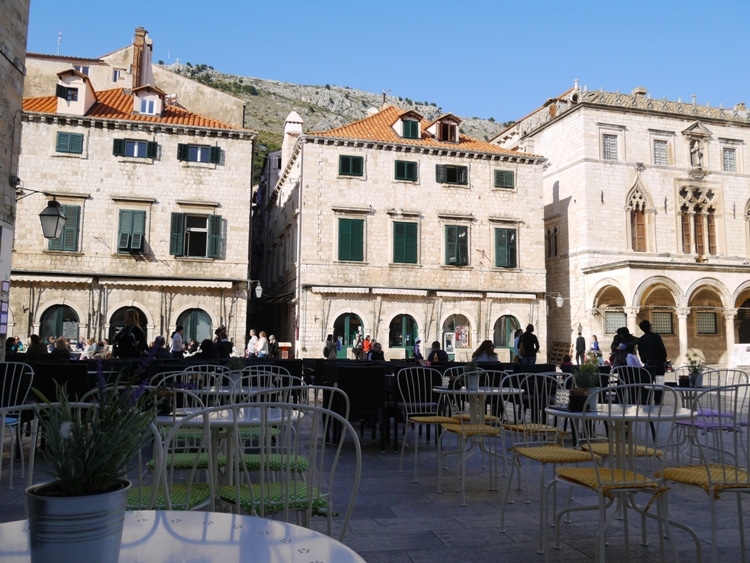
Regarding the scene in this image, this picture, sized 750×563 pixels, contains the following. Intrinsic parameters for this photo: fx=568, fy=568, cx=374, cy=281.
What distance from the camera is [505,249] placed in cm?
2236

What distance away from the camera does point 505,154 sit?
22547mm

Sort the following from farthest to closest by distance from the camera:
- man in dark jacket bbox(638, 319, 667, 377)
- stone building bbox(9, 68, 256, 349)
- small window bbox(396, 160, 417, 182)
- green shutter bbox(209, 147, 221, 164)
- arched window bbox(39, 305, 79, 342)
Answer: small window bbox(396, 160, 417, 182)
green shutter bbox(209, 147, 221, 164)
stone building bbox(9, 68, 256, 349)
arched window bbox(39, 305, 79, 342)
man in dark jacket bbox(638, 319, 667, 377)

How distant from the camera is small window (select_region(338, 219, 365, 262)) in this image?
20828mm

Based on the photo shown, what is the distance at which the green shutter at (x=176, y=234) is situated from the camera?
19672 millimetres

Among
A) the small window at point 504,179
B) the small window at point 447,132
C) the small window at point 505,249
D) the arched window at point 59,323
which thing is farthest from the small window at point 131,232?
the small window at point 504,179

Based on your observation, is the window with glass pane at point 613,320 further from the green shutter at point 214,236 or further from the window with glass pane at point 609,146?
the green shutter at point 214,236

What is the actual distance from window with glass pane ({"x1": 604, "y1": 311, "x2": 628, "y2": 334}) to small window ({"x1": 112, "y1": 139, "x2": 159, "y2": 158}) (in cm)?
1869

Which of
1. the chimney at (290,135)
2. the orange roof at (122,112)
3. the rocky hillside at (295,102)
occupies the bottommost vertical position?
the orange roof at (122,112)

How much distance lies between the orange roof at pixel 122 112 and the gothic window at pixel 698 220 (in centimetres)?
1961

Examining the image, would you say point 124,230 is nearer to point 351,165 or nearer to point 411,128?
point 351,165

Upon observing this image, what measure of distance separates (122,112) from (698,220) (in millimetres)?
24388

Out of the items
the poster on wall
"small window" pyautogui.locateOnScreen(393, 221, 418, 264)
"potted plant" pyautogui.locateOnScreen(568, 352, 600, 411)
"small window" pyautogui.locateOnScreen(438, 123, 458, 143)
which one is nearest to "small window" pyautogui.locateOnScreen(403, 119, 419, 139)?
"small window" pyautogui.locateOnScreen(438, 123, 458, 143)

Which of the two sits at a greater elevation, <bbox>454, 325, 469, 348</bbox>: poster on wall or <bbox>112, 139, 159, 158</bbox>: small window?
<bbox>112, 139, 159, 158</bbox>: small window

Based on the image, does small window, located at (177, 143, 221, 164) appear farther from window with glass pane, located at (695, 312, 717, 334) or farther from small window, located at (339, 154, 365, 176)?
window with glass pane, located at (695, 312, 717, 334)
